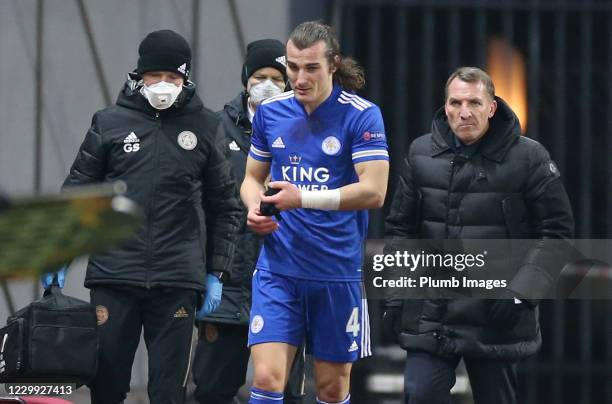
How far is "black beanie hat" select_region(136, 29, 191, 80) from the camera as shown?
7.18 m

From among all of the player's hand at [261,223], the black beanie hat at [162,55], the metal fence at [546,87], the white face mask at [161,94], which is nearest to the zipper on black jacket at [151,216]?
the white face mask at [161,94]

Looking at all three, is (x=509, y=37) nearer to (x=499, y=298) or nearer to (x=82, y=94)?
(x=82, y=94)

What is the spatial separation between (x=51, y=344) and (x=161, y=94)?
4.21 feet

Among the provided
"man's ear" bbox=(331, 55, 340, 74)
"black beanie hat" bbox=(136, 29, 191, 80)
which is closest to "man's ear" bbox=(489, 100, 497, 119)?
"man's ear" bbox=(331, 55, 340, 74)

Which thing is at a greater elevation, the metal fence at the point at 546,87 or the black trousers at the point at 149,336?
the metal fence at the point at 546,87

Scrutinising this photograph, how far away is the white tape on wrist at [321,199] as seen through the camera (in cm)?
641

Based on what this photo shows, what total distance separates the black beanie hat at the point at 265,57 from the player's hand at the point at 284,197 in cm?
169

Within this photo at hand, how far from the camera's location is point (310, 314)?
6.66 metres

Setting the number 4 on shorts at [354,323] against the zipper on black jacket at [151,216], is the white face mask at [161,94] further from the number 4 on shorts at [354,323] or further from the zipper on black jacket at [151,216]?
the number 4 on shorts at [354,323]

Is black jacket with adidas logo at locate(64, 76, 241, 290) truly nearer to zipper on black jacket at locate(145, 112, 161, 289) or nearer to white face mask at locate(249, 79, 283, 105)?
zipper on black jacket at locate(145, 112, 161, 289)

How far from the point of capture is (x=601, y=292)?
35.8 ft

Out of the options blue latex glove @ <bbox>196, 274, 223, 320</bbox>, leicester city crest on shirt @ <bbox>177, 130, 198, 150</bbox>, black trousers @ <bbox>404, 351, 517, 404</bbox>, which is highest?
leicester city crest on shirt @ <bbox>177, 130, 198, 150</bbox>

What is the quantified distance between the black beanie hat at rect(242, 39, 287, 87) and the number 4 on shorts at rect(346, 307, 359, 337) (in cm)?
174

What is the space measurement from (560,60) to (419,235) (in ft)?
13.7
